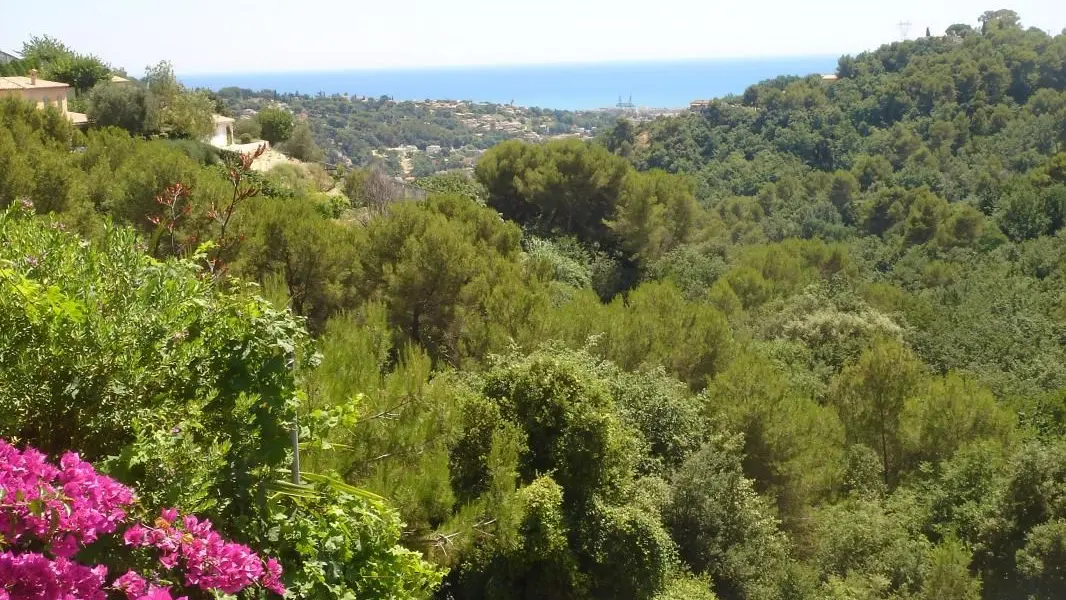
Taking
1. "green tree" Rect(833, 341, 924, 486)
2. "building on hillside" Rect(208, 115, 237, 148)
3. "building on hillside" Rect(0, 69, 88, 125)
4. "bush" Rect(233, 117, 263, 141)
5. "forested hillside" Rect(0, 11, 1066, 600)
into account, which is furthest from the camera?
"bush" Rect(233, 117, 263, 141)

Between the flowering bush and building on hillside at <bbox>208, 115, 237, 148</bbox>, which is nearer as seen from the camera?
the flowering bush

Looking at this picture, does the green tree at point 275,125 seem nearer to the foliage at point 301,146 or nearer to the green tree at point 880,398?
the foliage at point 301,146

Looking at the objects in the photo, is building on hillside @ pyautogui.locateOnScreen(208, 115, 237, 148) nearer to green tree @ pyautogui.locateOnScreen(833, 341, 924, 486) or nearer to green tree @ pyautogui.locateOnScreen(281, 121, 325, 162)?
green tree @ pyautogui.locateOnScreen(281, 121, 325, 162)

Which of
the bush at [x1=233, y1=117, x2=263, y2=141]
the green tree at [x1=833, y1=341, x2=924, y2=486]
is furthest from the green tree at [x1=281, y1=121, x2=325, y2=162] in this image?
the green tree at [x1=833, y1=341, x2=924, y2=486]

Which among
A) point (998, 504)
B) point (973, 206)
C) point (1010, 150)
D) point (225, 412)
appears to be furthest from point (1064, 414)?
point (1010, 150)

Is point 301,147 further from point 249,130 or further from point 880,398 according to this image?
point 880,398

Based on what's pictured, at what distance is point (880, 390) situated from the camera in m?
13.4

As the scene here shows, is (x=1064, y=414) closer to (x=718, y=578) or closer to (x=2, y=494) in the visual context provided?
(x=718, y=578)

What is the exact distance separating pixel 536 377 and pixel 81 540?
5244 mm

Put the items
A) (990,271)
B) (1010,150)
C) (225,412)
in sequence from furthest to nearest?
(1010,150)
(990,271)
(225,412)

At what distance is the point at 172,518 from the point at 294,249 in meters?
9.00

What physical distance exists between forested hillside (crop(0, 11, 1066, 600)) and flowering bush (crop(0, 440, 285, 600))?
111mm

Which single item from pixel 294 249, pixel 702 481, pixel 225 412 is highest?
pixel 225 412

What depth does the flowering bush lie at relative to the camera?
1.91 metres
